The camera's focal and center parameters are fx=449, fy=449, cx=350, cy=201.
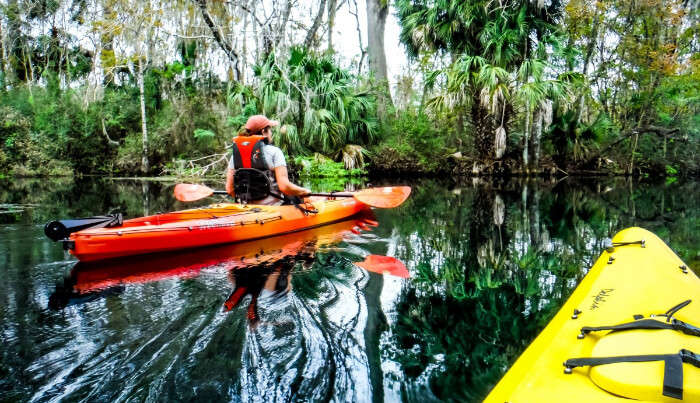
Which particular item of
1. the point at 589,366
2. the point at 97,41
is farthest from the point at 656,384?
the point at 97,41

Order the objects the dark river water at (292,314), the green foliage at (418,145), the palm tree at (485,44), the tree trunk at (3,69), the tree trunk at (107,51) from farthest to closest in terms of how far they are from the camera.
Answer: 1. the tree trunk at (3,69)
2. the green foliage at (418,145)
3. the tree trunk at (107,51)
4. the palm tree at (485,44)
5. the dark river water at (292,314)

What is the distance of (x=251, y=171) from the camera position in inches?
211

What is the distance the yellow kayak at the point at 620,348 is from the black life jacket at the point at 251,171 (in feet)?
12.2

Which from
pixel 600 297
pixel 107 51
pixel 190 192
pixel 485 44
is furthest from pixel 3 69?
pixel 600 297

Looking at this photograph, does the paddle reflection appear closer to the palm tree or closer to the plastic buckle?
the plastic buckle

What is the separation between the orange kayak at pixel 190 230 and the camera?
160 inches

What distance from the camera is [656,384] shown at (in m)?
1.32

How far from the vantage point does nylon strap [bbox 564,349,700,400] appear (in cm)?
128

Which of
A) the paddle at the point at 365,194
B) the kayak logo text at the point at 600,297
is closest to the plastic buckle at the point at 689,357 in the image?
the kayak logo text at the point at 600,297

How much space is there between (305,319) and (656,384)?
1920 mm

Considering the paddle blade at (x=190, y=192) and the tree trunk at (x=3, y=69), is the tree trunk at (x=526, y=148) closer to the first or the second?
the paddle blade at (x=190, y=192)

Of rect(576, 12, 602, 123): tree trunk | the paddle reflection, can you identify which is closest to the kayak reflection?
the paddle reflection

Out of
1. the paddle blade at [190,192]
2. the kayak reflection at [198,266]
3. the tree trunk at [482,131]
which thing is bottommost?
the kayak reflection at [198,266]

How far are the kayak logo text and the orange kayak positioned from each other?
12.1 feet
